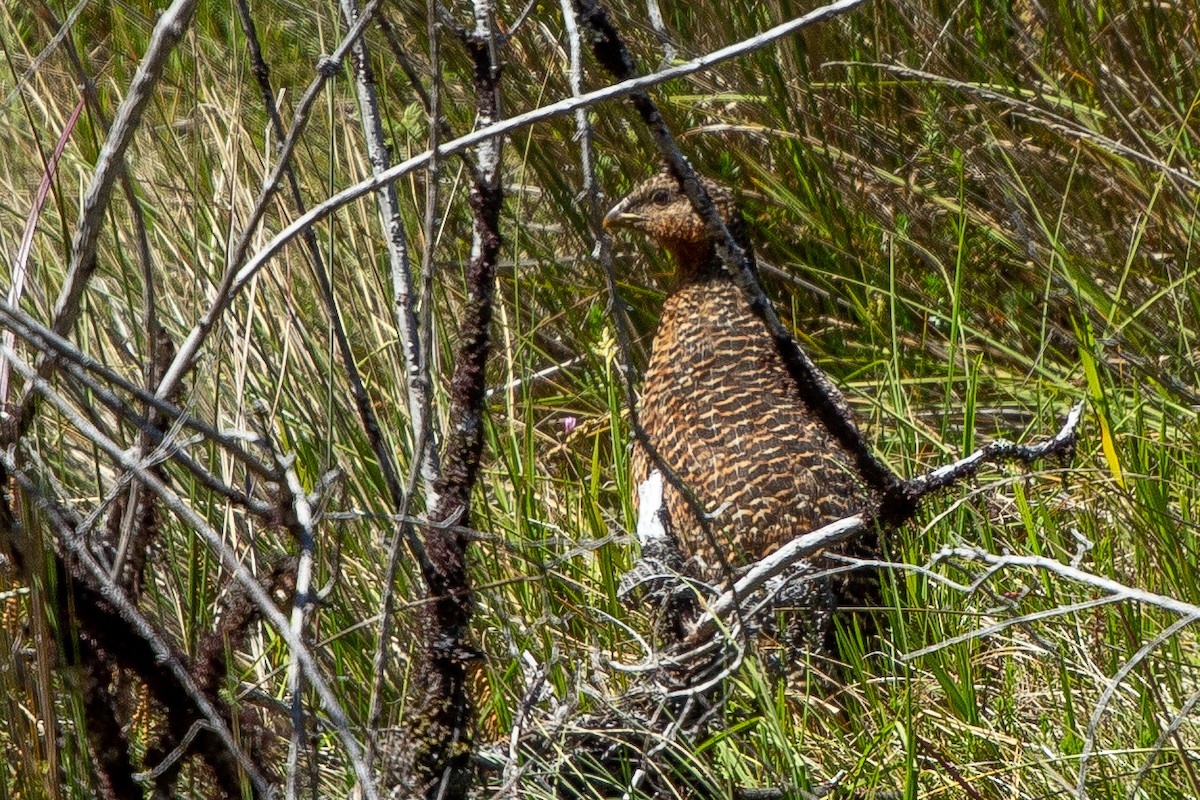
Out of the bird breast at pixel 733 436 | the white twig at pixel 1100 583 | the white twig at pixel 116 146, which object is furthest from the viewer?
the bird breast at pixel 733 436

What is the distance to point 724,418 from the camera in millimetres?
3074

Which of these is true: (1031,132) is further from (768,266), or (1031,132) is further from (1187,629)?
(1187,629)

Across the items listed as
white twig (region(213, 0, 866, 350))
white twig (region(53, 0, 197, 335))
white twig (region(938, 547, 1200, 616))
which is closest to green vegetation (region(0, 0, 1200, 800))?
white twig (region(938, 547, 1200, 616))

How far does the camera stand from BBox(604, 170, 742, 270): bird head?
11.3 feet

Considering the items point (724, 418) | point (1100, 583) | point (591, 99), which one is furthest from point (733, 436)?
point (591, 99)

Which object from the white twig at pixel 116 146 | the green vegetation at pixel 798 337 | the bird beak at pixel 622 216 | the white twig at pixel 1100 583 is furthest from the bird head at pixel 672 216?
the white twig at pixel 116 146

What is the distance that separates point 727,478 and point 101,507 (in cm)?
152

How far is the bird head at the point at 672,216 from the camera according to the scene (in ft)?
11.3

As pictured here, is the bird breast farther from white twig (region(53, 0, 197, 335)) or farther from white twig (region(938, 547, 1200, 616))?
white twig (region(53, 0, 197, 335))

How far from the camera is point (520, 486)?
120 inches

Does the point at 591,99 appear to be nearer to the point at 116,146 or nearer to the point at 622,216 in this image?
the point at 116,146

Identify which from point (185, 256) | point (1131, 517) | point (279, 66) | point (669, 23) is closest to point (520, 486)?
point (185, 256)

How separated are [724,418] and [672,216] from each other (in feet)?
2.14

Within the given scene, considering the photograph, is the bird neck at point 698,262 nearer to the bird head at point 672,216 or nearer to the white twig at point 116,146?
the bird head at point 672,216
